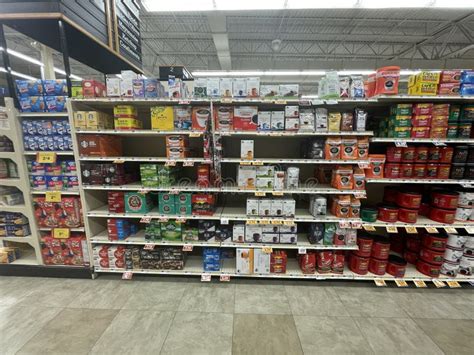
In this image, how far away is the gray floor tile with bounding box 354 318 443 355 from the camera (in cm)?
186

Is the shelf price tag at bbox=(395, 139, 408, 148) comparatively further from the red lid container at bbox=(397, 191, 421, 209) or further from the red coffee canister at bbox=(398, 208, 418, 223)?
the red coffee canister at bbox=(398, 208, 418, 223)

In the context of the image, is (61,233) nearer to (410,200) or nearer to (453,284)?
(410,200)

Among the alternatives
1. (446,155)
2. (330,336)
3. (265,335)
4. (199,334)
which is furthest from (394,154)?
(199,334)

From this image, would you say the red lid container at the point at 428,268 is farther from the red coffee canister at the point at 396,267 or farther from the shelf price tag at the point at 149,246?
the shelf price tag at the point at 149,246

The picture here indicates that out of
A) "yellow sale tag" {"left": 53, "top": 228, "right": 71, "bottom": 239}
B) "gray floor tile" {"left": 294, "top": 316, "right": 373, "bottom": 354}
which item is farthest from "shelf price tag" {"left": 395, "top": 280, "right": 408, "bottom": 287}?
"yellow sale tag" {"left": 53, "top": 228, "right": 71, "bottom": 239}

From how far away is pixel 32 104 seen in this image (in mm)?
2516

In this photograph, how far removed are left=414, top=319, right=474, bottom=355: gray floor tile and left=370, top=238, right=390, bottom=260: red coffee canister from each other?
667mm

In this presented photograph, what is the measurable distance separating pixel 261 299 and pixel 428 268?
2.10 meters

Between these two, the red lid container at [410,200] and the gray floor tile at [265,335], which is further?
the red lid container at [410,200]

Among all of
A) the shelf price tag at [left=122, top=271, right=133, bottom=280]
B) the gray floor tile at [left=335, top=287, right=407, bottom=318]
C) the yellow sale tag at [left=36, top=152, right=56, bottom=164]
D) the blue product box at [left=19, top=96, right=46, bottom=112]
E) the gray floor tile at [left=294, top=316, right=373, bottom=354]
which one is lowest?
the gray floor tile at [left=294, top=316, right=373, bottom=354]

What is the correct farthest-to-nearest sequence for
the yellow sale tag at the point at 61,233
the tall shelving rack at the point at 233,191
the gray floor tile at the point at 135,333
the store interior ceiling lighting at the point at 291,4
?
the store interior ceiling lighting at the point at 291,4, the yellow sale tag at the point at 61,233, the tall shelving rack at the point at 233,191, the gray floor tile at the point at 135,333

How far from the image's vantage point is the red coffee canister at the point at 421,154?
244cm

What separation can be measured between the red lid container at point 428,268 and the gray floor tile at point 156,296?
2.95 meters

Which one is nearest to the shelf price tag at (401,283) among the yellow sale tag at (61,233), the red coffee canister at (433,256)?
the red coffee canister at (433,256)
